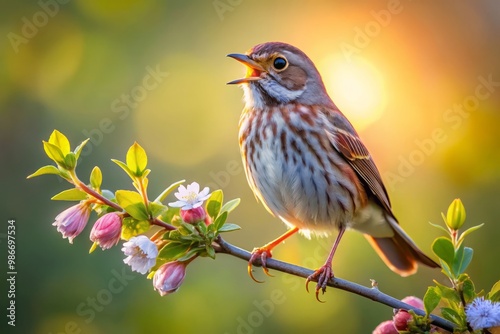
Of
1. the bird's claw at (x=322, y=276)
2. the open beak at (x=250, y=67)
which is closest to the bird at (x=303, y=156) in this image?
the open beak at (x=250, y=67)

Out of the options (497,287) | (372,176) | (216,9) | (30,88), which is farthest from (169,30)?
(497,287)

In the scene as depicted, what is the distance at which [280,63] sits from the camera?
4.68m

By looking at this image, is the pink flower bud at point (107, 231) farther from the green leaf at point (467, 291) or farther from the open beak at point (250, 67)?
the open beak at point (250, 67)

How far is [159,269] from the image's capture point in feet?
9.53

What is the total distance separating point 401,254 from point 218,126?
77.7 inches

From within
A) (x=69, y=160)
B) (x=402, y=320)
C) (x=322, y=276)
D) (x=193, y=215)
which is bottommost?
(x=322, y=276)

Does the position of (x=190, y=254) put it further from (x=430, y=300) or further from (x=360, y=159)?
(x=360, y=159)

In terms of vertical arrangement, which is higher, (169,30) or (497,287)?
(169,30)

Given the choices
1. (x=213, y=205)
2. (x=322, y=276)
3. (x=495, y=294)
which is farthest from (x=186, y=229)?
(x=322, y=276)

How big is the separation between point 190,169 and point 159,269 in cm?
291

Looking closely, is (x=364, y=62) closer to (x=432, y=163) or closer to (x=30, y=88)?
(x=432, y=163)

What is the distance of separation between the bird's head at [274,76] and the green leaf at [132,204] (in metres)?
1.78

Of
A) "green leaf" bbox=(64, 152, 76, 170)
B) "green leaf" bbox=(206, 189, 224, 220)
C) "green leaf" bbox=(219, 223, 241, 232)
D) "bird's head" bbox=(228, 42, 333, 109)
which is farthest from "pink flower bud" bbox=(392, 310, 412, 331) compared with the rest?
"bird's head" bbox=(228, 42, 333, 109)

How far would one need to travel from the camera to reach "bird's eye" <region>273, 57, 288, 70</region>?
4.65 m
